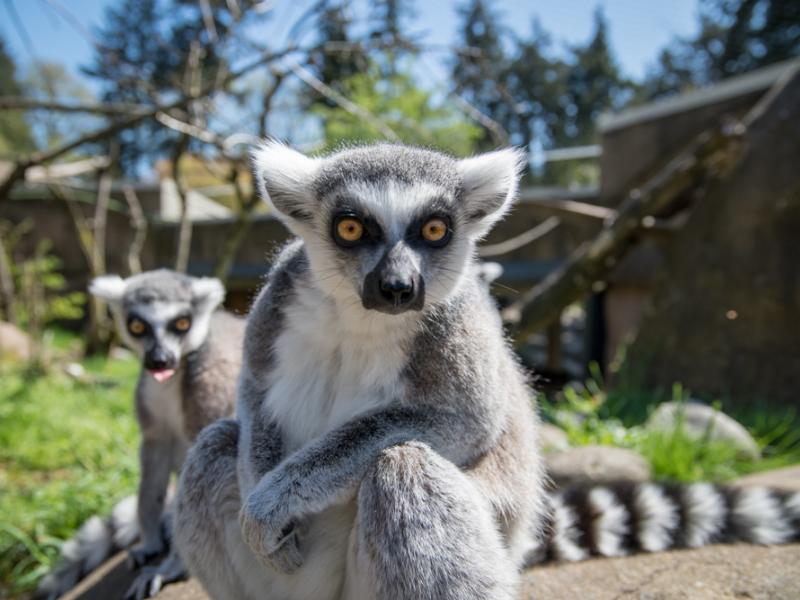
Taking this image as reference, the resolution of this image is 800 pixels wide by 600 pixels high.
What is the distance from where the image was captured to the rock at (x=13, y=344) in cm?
1072

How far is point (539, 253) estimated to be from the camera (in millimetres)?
12172

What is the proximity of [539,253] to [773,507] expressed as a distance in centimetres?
891

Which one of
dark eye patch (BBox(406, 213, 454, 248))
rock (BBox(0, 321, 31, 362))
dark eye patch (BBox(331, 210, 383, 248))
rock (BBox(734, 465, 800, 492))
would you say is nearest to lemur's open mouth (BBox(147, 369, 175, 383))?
dark eye patch (BBox(331, 210, 383, 248))

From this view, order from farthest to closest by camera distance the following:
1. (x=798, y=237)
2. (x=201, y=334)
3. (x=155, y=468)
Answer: (x=798, y=237), (x=201, y=334), (x=155, y=468)

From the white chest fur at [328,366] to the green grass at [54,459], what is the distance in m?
2.84

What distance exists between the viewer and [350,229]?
2.44m

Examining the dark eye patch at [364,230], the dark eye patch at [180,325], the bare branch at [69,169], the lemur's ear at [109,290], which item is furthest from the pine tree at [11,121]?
the dark eye patch at [364,230]

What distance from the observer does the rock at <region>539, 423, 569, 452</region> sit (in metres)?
5.50

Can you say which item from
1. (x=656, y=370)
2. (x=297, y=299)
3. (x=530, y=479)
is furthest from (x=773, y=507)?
(x=656, y=370)

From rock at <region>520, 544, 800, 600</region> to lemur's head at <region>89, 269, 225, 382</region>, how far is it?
2.59 m

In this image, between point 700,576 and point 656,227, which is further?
point 656,227

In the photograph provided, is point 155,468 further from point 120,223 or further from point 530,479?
point 120,223

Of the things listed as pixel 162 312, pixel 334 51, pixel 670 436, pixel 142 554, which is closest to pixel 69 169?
pixel 334 51

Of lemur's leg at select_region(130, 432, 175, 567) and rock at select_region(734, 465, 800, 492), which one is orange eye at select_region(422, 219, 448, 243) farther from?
rock at select_region(734, 465, 800, 492)
